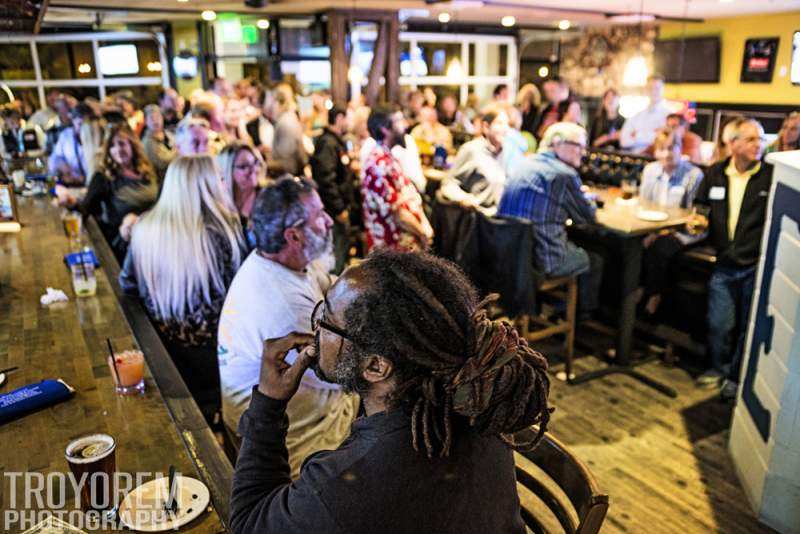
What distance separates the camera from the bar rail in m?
1.46

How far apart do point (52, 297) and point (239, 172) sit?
1.32 m

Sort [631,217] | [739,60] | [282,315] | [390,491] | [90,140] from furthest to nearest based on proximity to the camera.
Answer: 1. [739,60]
2. [90,140]
3. [631,217]
4. [282,315]
5. [390,491]

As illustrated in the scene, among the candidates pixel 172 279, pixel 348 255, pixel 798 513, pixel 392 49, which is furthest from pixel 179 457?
pixel 392 49

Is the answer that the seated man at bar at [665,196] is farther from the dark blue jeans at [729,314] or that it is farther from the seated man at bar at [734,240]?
the dark blue jeans at [729,314]

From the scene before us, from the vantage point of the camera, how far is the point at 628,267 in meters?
3.86

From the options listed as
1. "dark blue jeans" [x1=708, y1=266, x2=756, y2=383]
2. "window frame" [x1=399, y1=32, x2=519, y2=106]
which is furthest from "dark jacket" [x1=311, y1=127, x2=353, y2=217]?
"window frame" [x1=399, y1=32, x2=519, y2=106]

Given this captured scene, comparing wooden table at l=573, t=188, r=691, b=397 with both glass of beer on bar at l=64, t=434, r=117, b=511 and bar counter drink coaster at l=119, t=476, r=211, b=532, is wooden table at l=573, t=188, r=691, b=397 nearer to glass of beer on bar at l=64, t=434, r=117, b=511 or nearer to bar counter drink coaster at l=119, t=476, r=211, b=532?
bar counter drink coaster at l=119, t=476, r=211, b=532

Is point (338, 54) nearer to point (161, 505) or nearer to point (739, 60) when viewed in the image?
point (739, 60)

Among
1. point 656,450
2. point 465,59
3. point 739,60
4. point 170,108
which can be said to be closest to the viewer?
point 656,450

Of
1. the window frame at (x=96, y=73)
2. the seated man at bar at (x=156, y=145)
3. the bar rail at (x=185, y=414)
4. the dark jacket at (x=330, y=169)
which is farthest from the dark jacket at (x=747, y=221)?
the window frame at (x=96, y=73)

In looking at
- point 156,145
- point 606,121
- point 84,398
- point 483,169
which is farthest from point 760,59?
point 84,398

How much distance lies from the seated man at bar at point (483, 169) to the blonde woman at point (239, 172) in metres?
1.53

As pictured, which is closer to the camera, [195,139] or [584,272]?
[584,272]

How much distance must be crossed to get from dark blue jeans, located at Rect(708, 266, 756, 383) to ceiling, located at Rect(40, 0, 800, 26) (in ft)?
12.1
